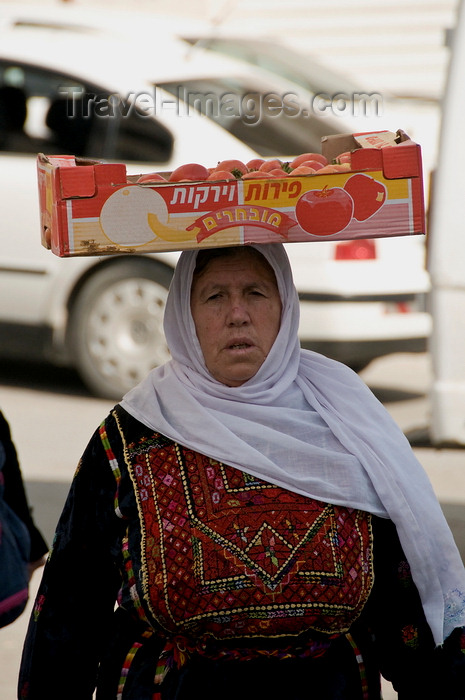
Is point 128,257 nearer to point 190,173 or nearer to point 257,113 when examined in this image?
point 257,113

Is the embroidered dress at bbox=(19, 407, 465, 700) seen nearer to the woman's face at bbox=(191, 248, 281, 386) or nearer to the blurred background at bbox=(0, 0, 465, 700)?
the woman's face at bbox=(191, 248, 281, 386)

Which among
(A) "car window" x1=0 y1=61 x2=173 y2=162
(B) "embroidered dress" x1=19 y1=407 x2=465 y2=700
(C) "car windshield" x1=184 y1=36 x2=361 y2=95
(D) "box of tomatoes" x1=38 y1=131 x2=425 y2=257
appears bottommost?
(B) "embroidered dress" x1=19 y1=407 x2=465 y2=700

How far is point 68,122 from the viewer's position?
22.6 feet

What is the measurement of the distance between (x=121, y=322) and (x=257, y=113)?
4.83 ft

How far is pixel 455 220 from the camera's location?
5.56 meters

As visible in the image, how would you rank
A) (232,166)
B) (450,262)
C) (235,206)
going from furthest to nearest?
1. (450,262)
2. (232,166)
3. (235,206)

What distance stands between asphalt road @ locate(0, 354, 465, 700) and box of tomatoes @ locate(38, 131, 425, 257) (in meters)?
2.23

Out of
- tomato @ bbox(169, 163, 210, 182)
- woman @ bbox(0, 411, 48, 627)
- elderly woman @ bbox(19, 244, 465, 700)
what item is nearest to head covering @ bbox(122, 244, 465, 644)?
elderly woman @ bbox(19, 244, 465, 700)

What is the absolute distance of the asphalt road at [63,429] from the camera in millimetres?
5125

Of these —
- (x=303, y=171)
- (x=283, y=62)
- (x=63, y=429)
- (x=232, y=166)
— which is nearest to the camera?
(x=303, y=171)

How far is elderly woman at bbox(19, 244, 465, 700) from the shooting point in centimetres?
209

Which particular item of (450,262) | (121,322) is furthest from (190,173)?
(121,322)

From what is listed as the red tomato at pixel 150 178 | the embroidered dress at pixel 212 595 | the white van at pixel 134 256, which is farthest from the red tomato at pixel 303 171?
the white van at pixel 134 256

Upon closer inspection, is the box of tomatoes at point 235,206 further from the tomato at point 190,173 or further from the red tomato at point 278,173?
the tomato at point 190,173
